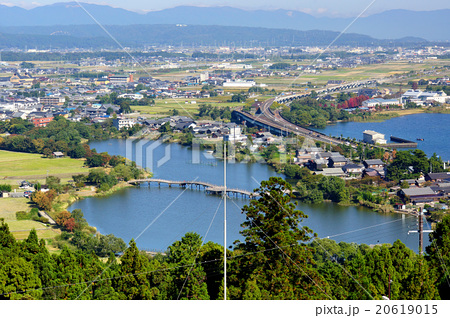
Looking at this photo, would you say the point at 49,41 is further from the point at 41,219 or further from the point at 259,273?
the point at 259,273

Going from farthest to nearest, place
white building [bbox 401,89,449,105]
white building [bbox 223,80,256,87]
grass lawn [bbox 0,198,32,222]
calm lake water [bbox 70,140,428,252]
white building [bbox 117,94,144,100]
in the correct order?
white building [bbox 223,80,256,87]
white building [bbox 117,94,144,100]
white building [bbox 401,89,449,105]
grass lawn [bbox 0,198,32,222]
calm lake water [bbox 70,140,428,252]

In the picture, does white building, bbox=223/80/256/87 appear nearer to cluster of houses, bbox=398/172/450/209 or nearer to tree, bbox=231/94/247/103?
tree, bbox=231/94/247/103

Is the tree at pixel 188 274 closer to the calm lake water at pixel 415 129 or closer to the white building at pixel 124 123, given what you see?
the calm lake water at pixel 415 129

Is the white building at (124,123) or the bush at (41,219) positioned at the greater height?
the white building at (124,123)

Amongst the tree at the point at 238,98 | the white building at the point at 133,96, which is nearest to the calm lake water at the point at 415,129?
the tree at the point at 238,98

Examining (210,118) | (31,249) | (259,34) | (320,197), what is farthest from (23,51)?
(31,249)

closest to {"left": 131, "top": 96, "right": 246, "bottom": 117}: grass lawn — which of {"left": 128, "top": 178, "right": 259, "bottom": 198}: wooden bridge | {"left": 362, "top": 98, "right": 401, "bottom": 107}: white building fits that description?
{"left": 362, "top": 98, "right": 401, "bottom": 107}: white building

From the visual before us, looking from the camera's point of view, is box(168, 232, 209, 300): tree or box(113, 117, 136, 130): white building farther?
box(113, 117, 136, 130): white building
